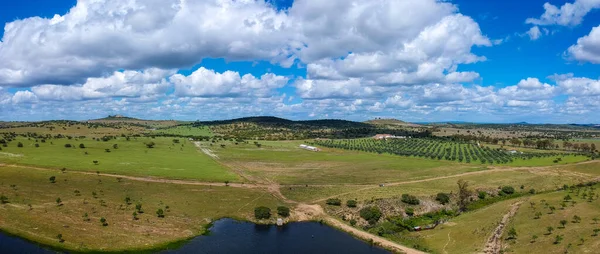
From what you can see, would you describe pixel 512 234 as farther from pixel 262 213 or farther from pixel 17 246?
pixel 17 246

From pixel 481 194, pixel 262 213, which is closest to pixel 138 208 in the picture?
pixel 262 213

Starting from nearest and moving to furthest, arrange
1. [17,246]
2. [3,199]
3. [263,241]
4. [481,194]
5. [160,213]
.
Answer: [17,246] < [263,241] < [3,199] < [160,213] < [481,194]

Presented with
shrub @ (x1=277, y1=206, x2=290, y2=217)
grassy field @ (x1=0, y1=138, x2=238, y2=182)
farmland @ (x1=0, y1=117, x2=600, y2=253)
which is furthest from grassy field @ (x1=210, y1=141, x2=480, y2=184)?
shrub @ (x1=277, y1=206, x2=290, y2=217)

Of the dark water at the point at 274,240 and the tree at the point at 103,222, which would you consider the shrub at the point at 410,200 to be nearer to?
the dark water at the point at 274,240

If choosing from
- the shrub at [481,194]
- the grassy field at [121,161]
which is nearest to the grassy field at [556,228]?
the shrub at [481,194]

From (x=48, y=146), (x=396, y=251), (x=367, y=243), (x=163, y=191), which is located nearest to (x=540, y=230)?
(x=396, y=251)

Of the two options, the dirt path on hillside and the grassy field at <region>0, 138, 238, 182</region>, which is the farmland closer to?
the grassy field at <region>0, 138, 238, 182</region>

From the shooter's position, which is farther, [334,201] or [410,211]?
[334,201]
